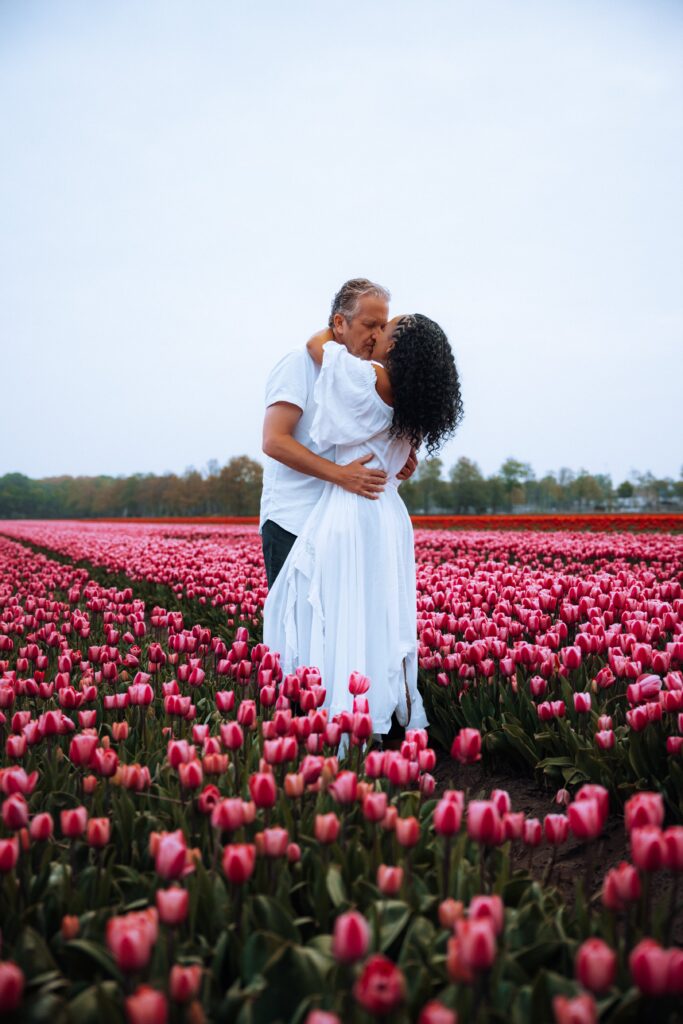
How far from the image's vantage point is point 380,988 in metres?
1.12

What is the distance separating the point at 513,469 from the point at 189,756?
98776 mm

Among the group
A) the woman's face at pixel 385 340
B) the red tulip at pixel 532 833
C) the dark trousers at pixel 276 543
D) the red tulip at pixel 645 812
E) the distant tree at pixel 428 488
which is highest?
the distant tree at pixel 428 488

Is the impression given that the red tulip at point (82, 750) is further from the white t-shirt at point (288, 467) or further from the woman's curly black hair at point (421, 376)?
the woman's curly black hair at point (421, 376)

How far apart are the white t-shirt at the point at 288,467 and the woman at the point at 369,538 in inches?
4.6

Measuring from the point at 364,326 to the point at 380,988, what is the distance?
2875 mm

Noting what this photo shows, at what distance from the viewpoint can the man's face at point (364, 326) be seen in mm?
3496

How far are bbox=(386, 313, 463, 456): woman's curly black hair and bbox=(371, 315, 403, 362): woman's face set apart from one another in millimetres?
27

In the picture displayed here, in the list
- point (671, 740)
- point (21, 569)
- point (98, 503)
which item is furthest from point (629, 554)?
point (98, 503)

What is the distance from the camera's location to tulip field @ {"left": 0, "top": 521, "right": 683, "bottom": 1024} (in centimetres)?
143

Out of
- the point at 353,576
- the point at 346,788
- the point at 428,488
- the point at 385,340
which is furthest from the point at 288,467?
the point at 428,488

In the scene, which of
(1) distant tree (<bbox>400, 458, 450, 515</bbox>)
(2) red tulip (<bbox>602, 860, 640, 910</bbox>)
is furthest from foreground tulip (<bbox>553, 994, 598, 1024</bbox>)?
(1) distant tree (<bbox>400, 458, 450, 515</bbox>)

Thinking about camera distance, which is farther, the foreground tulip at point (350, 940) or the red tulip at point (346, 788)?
the red tulip at point (346, 788)

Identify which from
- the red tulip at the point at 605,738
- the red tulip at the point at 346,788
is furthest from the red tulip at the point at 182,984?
the red tulip at the point at 605,738

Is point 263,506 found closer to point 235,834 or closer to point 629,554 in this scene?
point 235,834
